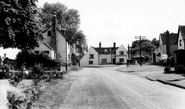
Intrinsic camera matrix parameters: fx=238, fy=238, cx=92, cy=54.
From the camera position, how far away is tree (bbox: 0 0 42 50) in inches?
649

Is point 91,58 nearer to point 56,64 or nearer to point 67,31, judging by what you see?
point 67,31

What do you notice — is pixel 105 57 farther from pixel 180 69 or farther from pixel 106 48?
pixel 180 69

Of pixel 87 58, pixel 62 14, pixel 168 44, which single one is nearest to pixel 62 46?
pixel 62 14

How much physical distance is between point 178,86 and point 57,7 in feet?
204

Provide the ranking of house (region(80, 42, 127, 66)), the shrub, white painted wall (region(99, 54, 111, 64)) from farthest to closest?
white painted wall (region(99, 54, 111, 64))
house (region(80, 42, 127, 66))
the shrub

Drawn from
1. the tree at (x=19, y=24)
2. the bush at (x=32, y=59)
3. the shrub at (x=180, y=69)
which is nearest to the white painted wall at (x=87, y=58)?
the bush at (x=32, y=59)

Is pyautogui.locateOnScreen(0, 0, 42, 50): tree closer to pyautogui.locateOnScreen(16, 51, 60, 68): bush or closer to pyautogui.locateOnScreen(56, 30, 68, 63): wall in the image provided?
pyautogui.locateOnScreen(16, 51, 60, 68): bush

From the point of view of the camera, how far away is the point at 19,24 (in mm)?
18656

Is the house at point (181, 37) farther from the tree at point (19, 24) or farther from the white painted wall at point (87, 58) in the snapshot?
the white painted wall at point (87, 58)

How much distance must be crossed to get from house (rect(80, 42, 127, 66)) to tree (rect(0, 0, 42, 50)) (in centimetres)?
7151

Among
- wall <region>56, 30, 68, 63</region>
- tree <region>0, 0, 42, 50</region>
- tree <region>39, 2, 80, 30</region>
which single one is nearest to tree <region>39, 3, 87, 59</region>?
tree <region>39, 2, 80, 30</region>

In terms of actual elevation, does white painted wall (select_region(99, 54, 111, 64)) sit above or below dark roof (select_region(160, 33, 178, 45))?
below

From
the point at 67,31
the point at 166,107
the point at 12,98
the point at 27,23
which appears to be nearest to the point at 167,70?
the point at 27,23

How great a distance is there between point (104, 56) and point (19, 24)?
79499mm
